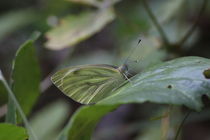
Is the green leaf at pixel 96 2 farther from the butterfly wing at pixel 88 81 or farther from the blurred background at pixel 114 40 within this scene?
the butterfly wing at pixel 88 81

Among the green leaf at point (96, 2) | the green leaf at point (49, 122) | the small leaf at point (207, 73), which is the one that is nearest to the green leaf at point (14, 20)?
the green leaf at point (49, 122)

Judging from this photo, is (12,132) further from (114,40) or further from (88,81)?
(114,40)

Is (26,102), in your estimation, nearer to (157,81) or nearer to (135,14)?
(157,81)

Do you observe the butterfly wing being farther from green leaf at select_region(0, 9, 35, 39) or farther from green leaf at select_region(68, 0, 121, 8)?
green leaf at select_region(0, 9, 35, 39)

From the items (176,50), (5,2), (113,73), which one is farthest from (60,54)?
(113,73)

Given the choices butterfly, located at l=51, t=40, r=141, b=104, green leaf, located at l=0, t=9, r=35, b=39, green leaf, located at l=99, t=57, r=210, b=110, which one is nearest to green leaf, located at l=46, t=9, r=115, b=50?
butterfly, located at l=51, t=40, r=141, b=104

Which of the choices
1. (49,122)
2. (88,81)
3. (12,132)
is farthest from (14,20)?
(12,132)
